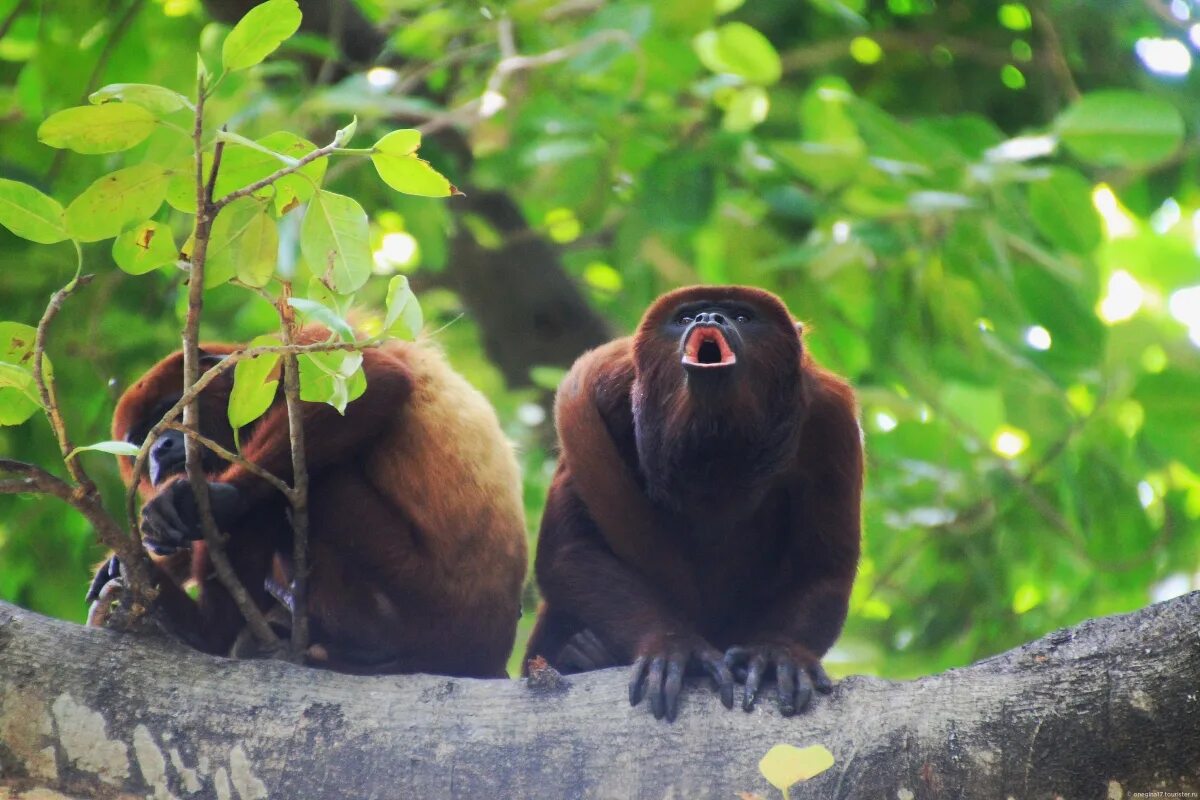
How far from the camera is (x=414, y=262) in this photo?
7789mm

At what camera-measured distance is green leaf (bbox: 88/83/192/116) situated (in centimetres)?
236

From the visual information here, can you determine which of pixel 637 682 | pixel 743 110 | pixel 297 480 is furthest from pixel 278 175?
pixel 743 110

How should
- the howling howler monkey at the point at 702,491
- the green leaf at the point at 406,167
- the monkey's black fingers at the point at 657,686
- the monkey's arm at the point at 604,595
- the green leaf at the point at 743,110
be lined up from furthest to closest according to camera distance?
the green leaf at the point at 743,110, the howling howler monkey at the point at 702,491, the monkey's arm at the point at 604,595, the monkey's black fingers at the point at 657,686, the green leaf at the point at 406,167

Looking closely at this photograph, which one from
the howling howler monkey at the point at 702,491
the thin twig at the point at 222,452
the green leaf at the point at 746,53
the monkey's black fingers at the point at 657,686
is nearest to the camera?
the thin twig at the point at 222,452

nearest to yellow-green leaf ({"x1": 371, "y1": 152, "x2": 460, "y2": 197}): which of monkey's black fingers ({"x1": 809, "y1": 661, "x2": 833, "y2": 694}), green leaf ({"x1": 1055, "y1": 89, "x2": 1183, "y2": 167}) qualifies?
monkey's black fingers ({"x1": 809, "y1": 661, "x2": 833, "y2": 694})

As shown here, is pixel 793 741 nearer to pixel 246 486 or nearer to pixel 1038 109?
pixel 246 486

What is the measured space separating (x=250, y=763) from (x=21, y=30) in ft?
14.6

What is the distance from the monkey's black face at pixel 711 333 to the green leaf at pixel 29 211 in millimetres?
1786

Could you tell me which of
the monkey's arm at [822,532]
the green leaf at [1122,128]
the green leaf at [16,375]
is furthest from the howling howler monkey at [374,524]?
the green leaf at [1122,128]

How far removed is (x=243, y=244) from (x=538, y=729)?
50.2 inches

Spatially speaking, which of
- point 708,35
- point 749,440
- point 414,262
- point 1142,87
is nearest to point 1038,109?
point 1142,87

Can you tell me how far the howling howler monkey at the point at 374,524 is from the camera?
375cm

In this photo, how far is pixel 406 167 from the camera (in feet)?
8.37

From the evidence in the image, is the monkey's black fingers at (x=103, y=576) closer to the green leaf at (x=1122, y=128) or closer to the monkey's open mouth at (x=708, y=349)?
the monkey's open mouth at (x=708, y=349)
